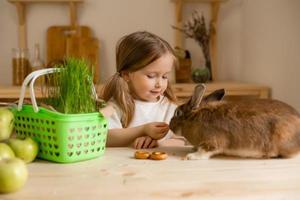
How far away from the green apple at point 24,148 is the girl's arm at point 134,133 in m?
0.40

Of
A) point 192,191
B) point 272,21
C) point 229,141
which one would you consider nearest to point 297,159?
point 229,141

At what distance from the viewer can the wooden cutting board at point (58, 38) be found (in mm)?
3072

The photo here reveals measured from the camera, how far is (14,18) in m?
3.08

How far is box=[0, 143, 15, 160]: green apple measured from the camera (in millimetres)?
848

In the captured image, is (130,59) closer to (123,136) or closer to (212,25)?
(123,136)

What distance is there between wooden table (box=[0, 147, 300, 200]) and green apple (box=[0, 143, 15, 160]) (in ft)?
0.22

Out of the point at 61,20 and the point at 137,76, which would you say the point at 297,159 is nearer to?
the point at 137,76

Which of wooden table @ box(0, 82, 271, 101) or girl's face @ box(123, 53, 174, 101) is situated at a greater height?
girl's face @ box(123, 53, 174, 101)

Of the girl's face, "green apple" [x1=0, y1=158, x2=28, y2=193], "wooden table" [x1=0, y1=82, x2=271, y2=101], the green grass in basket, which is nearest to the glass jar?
"wooden table" [x1=0, y1=82, x2=271, y2=101]

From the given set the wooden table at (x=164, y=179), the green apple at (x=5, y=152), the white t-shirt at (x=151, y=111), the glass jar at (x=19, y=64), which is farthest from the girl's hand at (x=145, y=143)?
the glass jar at (x=19, y=64)

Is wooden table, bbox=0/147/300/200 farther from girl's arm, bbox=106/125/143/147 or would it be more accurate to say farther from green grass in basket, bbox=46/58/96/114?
girl's arm, bbox=106/125/143/147

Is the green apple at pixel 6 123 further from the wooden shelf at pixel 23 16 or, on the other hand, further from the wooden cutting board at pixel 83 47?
the wooden shelf at pixel 23 16

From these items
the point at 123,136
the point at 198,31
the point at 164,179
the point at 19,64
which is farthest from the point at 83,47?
the point at 164,179

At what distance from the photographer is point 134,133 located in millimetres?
1381
